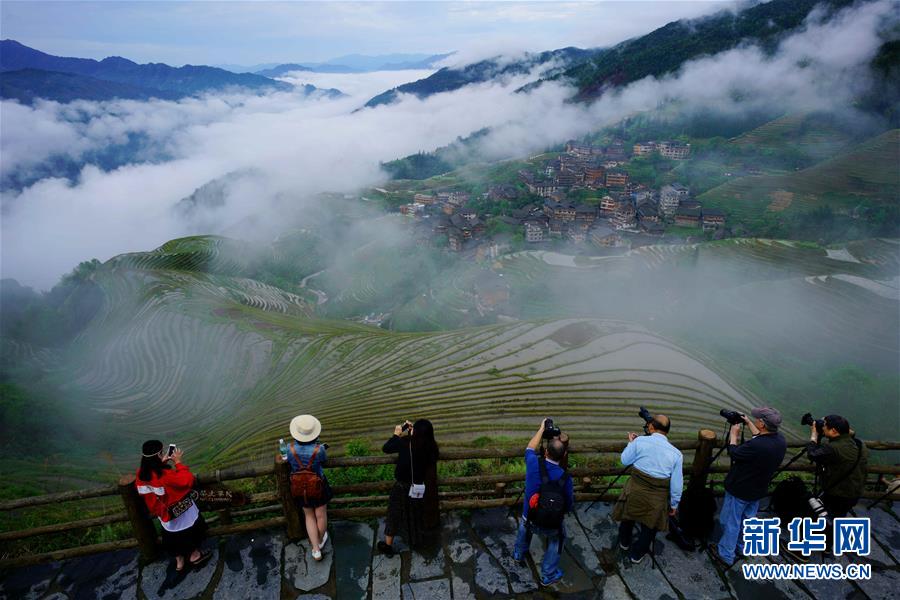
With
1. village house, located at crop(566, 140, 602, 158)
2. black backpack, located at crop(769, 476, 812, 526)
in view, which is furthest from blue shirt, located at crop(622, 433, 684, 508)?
village house, located at crop(566, 140, 602, 158)

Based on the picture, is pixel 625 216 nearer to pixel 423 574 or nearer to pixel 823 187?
pixel 823 187

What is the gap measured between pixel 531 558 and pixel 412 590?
1.13 m

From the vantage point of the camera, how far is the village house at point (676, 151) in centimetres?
8700

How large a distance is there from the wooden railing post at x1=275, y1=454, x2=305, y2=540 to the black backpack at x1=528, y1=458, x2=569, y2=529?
217 centimetres

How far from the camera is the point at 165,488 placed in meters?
3.92

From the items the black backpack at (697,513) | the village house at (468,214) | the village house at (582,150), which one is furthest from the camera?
the village house at (582,150)

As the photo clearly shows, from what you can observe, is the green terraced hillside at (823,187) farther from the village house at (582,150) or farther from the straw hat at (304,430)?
the straw hat at (304,430)

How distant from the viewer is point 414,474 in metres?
4.01

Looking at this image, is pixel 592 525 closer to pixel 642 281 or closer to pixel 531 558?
pixel 531 558

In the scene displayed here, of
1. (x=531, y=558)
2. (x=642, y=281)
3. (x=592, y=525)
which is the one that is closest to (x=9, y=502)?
(x=531, y=558)

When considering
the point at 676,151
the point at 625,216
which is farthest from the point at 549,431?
the point at 676,151

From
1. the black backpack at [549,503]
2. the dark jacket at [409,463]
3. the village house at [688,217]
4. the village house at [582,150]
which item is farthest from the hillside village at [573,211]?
the black backpack at [549,503]

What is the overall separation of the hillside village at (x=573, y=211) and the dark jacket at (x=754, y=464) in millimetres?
52932

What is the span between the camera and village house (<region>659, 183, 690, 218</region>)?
62834 mm
